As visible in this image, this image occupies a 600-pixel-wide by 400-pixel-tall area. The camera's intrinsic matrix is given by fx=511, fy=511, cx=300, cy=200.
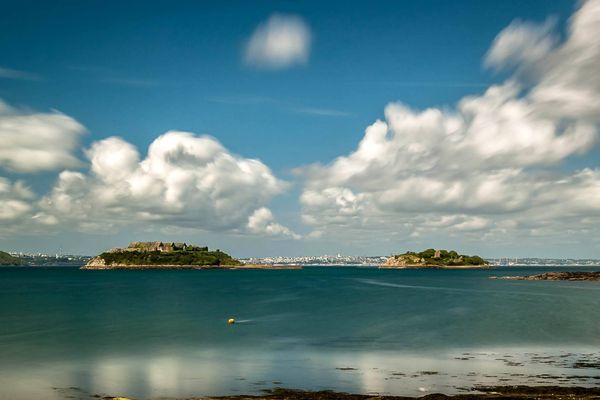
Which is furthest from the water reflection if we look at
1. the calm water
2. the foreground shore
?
the foreground shore

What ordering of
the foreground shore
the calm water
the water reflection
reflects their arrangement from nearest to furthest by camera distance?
the foreground shore
the water reflection
the calm water

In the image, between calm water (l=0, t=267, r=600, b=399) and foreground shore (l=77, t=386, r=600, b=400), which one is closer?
foreground shore (l=77, t=386, r=600, b=400)

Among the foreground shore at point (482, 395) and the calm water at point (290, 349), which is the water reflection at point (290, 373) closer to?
the calm water at point (290, 349)

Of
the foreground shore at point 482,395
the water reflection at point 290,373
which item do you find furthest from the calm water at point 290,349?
the foreground shore at point 482,395

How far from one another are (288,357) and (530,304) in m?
75.7

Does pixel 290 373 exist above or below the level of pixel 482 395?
below

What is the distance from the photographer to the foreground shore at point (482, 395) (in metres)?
29.9

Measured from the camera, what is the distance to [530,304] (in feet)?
344

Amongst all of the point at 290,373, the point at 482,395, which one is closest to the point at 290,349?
the point at 290,373

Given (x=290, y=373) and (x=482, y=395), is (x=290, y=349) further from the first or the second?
(x=482, y=395)

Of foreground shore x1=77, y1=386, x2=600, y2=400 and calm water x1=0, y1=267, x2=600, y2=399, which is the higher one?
foreground shore x1=77, y1=386, x2=600, y2=400

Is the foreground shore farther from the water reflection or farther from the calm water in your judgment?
the calm water

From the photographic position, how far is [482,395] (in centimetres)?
3122

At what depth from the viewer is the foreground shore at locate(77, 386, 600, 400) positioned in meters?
29.9
